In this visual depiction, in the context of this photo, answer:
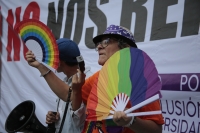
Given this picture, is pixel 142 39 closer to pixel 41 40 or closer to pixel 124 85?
pixel 41 40

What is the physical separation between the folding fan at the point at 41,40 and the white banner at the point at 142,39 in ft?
2.67

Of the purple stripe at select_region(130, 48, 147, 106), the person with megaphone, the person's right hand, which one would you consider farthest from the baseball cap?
the purple stripe at select_region(130, 48, 147, 106)

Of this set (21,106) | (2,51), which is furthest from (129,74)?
(2,51)

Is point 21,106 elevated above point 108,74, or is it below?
below

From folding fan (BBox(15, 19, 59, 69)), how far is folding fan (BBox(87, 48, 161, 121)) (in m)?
0.43

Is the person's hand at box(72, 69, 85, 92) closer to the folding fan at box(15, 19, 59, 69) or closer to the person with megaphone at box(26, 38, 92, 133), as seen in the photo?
the person with megaphone at box(26, 38, 92, 133)

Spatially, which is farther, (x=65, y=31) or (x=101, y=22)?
(x=65, y=31)

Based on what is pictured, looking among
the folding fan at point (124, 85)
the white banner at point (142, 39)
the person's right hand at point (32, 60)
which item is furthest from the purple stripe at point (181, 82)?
the person's right hand at point (32, 60)

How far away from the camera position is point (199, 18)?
1899 mm

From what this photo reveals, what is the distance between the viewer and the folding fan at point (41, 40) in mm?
1627

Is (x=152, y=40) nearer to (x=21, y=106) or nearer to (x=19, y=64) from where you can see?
(x=21, y=106)

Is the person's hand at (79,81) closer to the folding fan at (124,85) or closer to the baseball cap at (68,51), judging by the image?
the folding fan at (124,85)

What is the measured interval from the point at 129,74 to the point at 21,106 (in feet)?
2.95

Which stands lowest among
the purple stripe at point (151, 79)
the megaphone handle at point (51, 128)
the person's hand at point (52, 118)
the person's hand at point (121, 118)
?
the megaphone handle at point (51, 128)
